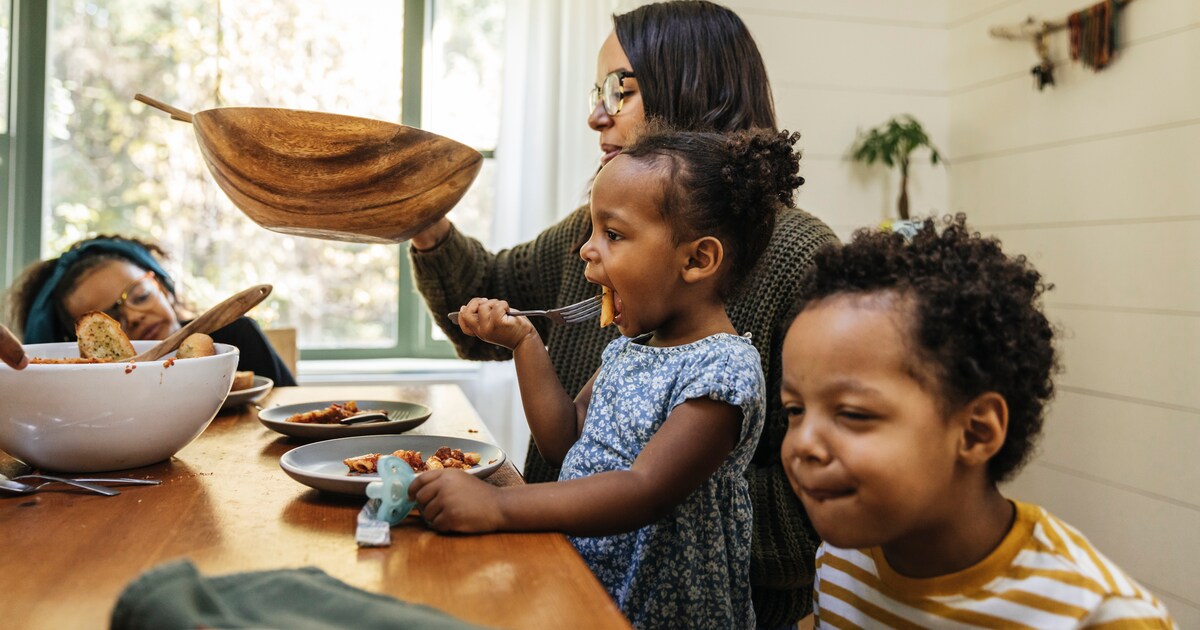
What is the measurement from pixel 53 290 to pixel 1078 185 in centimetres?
282

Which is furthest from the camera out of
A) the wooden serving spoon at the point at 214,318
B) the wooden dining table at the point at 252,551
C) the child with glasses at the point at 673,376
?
the wooden serving spoon at the point at 214,318

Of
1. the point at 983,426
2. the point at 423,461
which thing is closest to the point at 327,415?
the point at 423,461

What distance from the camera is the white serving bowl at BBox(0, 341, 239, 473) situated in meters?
0.95

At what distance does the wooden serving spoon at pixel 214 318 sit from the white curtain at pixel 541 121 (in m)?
2.04

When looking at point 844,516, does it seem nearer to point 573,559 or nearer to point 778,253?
point 573,559

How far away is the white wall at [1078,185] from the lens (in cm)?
241

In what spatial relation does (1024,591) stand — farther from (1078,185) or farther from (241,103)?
(241,103)

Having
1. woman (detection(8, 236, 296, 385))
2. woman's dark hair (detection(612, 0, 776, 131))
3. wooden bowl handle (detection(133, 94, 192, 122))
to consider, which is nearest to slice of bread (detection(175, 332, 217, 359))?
wooden bowl handle (detection(133, 94, 192, 122))

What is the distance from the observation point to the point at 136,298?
205 cm

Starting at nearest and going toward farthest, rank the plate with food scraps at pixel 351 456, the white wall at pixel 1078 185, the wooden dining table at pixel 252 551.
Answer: the wooden dining table at pixel 252 551, the plate with food scraps at pixel 351 456, the white wall at pixel 1078 185

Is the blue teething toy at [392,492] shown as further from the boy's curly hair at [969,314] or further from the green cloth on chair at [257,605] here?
the boy's curly hair at [969,314]

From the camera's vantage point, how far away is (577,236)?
1.77 metres

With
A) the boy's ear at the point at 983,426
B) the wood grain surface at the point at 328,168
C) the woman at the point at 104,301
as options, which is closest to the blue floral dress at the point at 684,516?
the boy's ear at the point at 983,426

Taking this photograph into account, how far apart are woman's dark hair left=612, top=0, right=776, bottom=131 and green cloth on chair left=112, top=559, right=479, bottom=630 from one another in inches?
41.1
